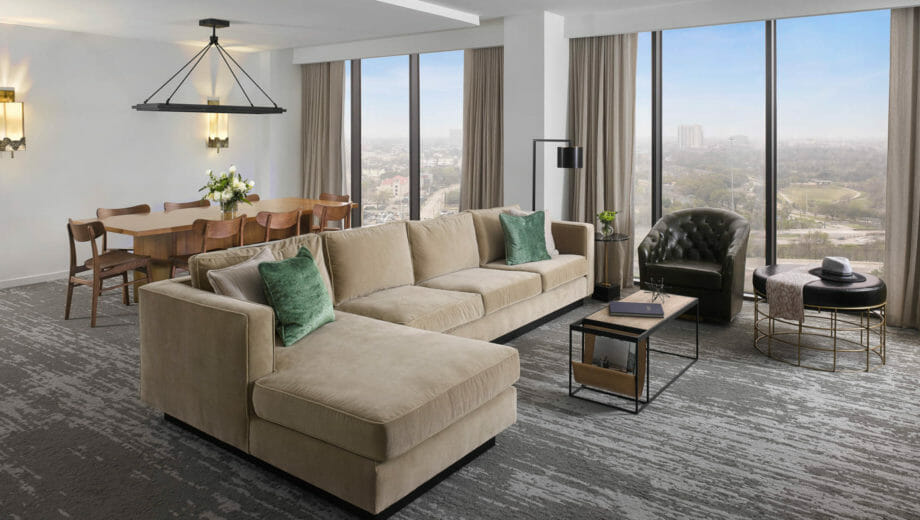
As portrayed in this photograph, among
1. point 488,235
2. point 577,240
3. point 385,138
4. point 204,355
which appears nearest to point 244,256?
point 204,355

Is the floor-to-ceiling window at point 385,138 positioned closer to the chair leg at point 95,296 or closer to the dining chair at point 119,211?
the dining chair at point 119,211

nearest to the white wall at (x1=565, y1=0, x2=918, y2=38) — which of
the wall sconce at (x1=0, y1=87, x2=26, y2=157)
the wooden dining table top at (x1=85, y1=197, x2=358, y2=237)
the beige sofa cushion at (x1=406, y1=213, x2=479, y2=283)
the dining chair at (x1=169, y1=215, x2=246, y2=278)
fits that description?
the beige sofa cushion at (x1=406, y1=213, x2=479, y2=283)

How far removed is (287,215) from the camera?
6.47 metres

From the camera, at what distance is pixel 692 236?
20.1 feet

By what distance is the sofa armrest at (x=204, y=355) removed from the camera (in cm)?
302

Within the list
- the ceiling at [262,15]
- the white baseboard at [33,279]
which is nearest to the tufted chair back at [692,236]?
the ceiling at [262,15]

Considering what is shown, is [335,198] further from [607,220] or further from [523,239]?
[607,220]

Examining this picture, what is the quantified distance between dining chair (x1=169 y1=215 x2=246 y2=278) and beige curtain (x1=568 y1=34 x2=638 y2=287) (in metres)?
3.37

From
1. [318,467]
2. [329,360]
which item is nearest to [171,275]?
[329,360]

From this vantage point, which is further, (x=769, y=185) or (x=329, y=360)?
(x=769, y=185)

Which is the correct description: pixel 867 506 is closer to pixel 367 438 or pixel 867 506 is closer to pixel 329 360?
pixel 367 438

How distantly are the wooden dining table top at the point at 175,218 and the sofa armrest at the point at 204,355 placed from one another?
2.19 m

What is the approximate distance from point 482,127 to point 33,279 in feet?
16.4

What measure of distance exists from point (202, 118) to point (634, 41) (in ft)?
17.6
